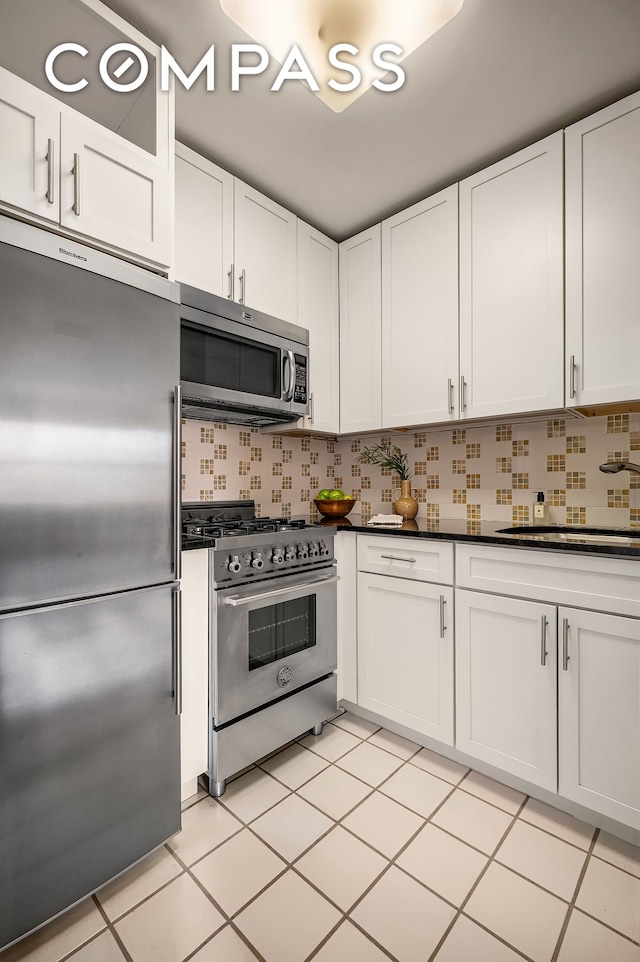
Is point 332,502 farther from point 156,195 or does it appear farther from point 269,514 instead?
point 156,195

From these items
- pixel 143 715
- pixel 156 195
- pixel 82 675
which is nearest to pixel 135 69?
pixel 156 195

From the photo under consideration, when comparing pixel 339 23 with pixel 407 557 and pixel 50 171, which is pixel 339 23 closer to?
pixel 50 171

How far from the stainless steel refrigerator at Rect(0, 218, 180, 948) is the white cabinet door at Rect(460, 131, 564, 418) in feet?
4.39

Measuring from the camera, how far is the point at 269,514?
2635mm

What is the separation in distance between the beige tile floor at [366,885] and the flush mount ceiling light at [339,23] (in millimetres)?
2367

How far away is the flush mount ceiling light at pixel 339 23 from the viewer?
122cm

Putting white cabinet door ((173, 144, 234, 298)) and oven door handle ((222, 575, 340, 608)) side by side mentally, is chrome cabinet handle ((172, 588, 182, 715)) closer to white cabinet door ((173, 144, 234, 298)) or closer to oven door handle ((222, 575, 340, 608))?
oven door handle ((222, 575, 340, 608))

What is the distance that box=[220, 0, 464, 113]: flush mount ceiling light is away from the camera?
3.99ft

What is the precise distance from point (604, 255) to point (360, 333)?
1.17 meters

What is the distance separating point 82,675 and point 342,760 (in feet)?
3.99

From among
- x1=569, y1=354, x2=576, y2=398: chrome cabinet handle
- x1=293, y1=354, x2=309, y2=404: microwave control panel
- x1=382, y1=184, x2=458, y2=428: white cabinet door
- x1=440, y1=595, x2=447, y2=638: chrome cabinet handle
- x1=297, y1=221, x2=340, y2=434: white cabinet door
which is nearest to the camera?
x1=569, y1=354, x2=576, y2=398: chrome cabinet handle

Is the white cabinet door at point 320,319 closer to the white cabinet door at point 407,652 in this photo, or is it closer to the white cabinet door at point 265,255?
the white cabinet door at point 265,255

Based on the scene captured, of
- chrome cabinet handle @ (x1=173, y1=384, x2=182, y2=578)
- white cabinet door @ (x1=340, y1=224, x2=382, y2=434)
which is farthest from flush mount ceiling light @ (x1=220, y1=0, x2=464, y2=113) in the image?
white cabinet door @ (x1=340, y1=224, x2=382, y2=434)

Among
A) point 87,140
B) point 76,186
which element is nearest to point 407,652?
point 76,186
